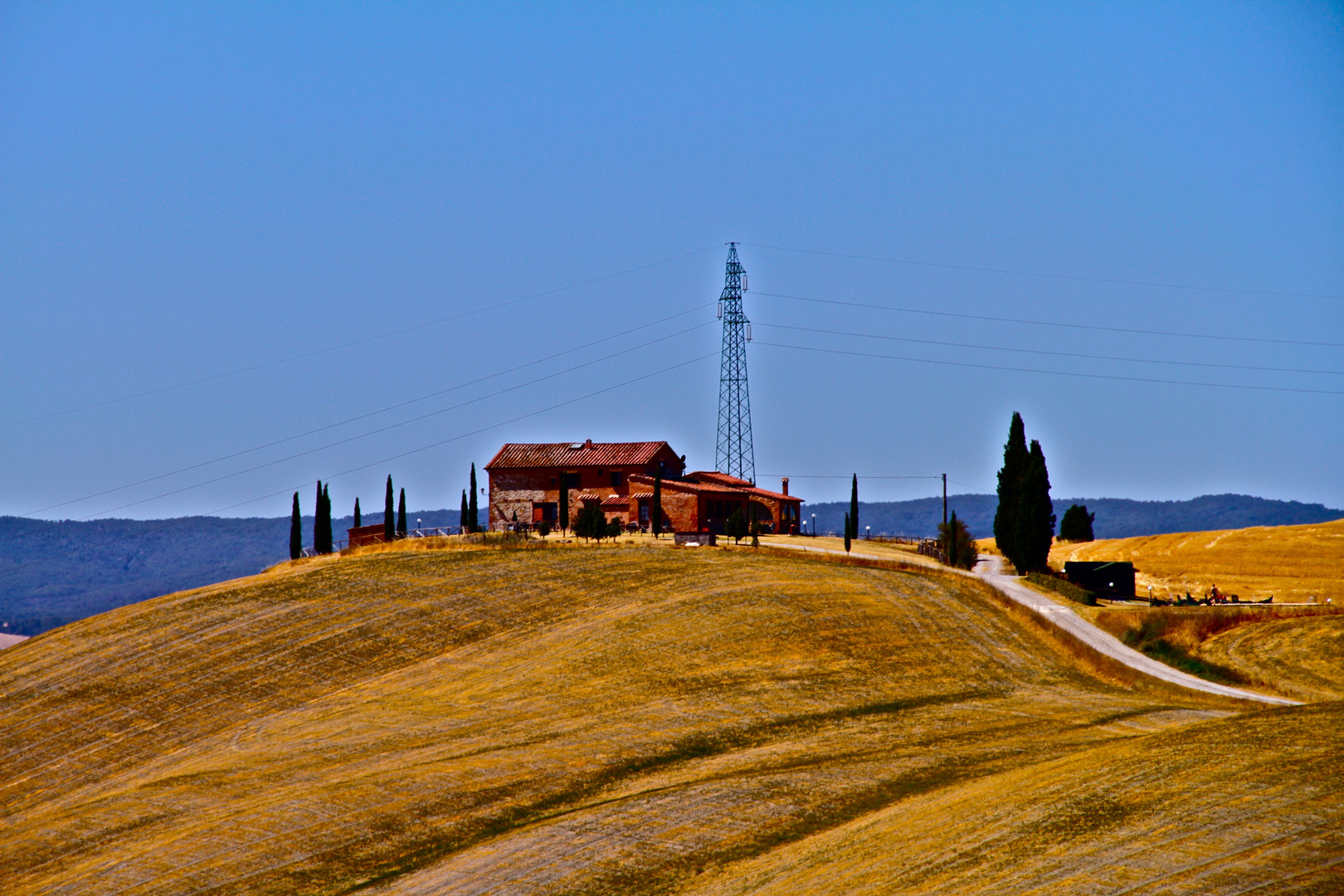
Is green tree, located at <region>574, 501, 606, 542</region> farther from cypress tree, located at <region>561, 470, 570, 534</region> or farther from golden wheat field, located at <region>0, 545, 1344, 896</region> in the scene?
golden wheat field, located at <region>0, 545, 1344, 896</region>

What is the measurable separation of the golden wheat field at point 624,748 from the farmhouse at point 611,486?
24.1 metres

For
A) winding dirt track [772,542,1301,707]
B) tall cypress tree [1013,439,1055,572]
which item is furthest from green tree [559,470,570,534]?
tall cypress tree [1013,439,1055,572]

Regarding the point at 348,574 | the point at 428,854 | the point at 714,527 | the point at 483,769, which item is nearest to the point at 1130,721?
the point at 483,769

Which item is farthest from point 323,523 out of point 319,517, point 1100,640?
point 1100,640

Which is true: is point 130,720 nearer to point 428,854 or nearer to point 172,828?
point 172,828

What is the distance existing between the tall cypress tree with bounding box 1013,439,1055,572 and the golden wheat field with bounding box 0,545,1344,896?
6745mm

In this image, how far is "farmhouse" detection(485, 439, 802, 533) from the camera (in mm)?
92375

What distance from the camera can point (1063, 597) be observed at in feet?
209

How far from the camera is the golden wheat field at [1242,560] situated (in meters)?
70.6

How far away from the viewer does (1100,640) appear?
2135 inches

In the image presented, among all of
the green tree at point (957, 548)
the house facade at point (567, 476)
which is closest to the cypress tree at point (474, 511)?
the house facade at point (567, 476)

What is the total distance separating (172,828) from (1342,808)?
1055 inches

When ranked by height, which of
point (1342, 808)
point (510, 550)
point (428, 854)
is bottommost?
point (428, 854)

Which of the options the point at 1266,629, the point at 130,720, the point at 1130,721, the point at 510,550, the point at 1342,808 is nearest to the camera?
the point at 1342,808
